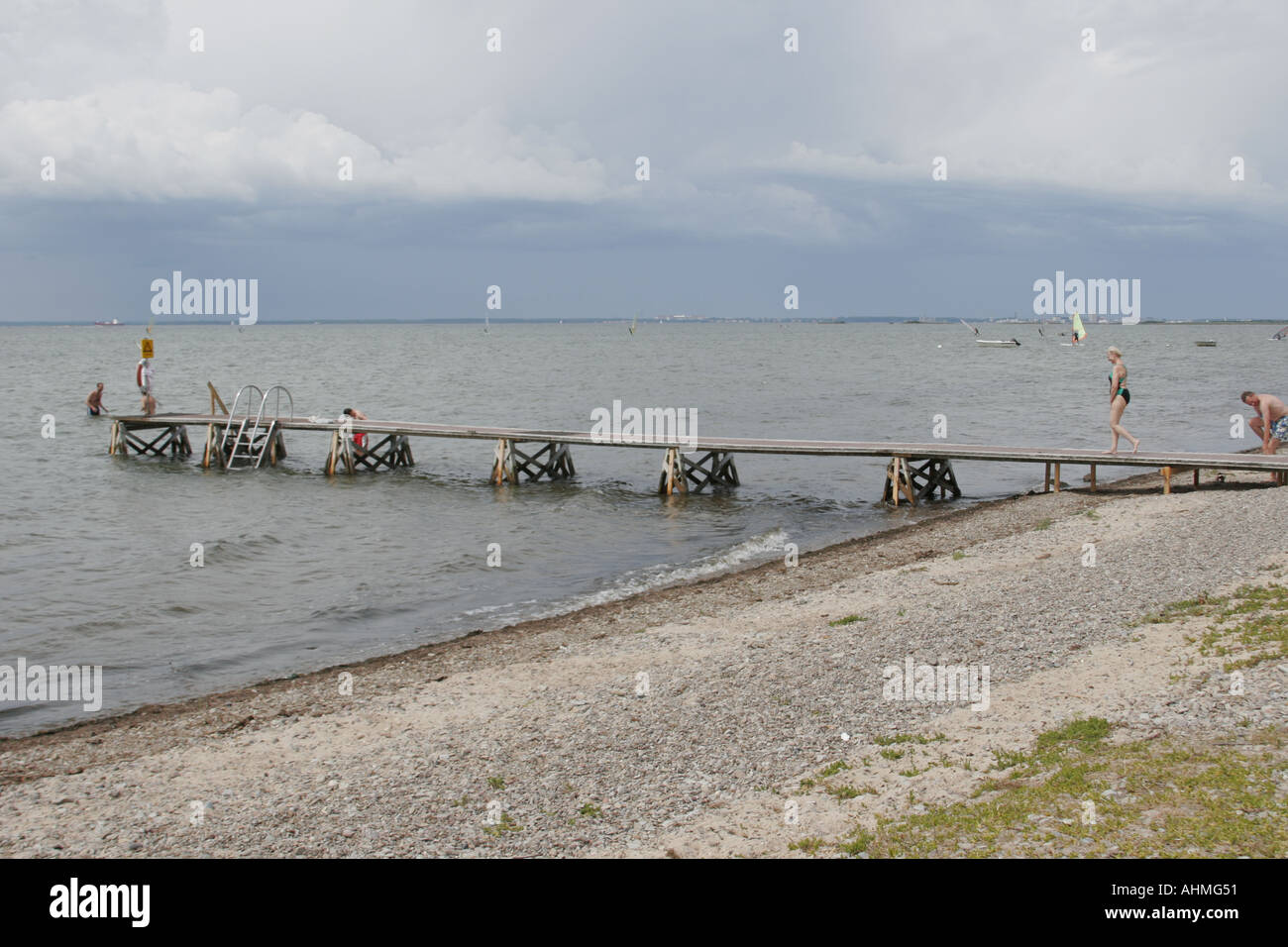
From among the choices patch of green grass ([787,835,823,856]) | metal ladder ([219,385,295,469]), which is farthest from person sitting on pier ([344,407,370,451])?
patch of green grass ([787,835,823,856])

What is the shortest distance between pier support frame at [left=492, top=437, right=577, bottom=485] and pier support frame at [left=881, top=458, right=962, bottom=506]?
32.2 ft

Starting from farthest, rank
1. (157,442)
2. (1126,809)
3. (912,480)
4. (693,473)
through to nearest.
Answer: (157,442) < (693,473) < (912,480) < (1126,809)

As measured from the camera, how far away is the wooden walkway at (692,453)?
21734 mm

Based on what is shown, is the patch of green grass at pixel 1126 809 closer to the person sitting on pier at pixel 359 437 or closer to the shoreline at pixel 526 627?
the shoreline at pixel 526 627

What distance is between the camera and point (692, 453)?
28.8 metres

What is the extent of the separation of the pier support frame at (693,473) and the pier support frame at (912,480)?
14.7 feet

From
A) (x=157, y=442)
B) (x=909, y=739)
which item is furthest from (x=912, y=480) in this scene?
(x=157, y=442)

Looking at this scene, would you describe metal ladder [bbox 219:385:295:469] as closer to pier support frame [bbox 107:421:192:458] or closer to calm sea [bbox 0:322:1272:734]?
calm sea [bbox 0:322:1272:734]

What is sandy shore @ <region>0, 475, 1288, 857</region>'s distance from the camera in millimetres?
7227

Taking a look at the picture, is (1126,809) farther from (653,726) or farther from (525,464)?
(525,464)

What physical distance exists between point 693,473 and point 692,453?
0.59 meters

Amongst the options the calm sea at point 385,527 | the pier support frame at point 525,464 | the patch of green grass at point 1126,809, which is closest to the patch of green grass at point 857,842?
the patch of green grass at point 1126,809

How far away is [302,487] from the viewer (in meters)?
29.5
